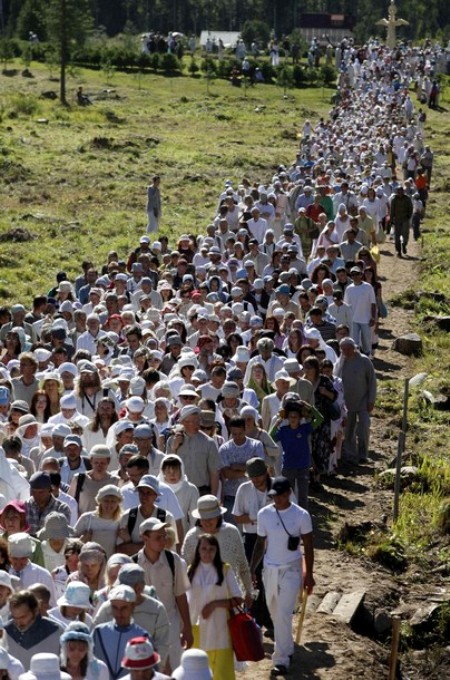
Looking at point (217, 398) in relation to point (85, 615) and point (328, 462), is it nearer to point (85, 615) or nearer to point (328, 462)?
point (328, 462)

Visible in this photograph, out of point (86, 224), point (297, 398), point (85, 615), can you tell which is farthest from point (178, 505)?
point (86, 224)

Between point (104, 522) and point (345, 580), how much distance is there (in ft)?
12.5

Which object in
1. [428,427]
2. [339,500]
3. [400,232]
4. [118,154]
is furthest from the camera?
[118,154]

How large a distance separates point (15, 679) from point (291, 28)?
128940mm

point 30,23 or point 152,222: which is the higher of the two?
point 30,23

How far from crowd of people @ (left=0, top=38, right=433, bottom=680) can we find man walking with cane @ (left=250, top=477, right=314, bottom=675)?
0.04ft

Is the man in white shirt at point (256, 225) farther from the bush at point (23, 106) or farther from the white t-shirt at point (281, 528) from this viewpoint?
the bush at point (23, 106)

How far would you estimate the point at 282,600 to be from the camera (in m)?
11.4

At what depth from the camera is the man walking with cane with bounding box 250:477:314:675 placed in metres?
11.3

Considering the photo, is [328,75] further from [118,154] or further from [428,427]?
[428,427]

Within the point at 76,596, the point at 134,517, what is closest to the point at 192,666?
the point at 76,596

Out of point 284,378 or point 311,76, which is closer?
point 284,378

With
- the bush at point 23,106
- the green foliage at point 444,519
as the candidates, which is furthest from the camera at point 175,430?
the bush at point 23,106

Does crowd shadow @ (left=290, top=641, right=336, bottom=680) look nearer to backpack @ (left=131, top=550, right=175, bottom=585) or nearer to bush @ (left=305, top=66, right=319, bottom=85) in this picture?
backpack @ (left=131, top=550, right=175, bottom=585)
